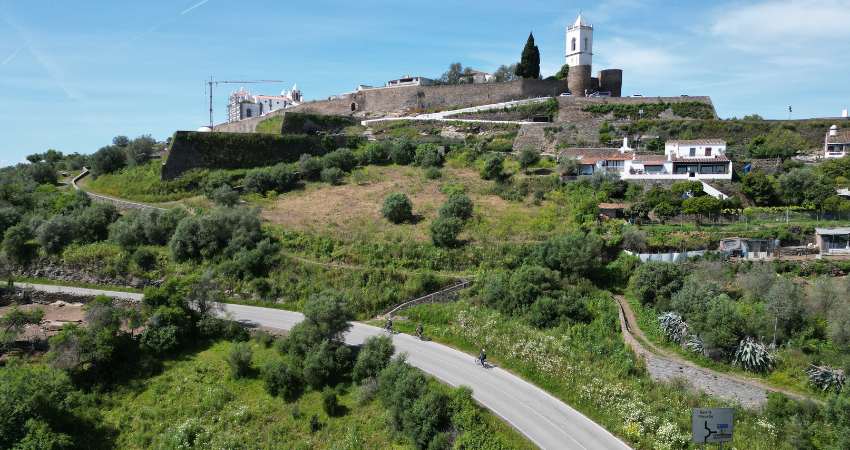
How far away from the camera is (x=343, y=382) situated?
1519 centimetres

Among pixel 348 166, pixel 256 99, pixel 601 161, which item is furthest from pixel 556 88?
pixel 256 99

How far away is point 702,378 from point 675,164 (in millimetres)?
17330

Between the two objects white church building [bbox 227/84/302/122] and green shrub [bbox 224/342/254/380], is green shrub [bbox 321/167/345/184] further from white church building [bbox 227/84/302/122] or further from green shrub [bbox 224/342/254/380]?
white church building [bbox 227/84/302/122]

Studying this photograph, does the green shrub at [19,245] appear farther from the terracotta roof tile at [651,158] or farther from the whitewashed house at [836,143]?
the whitewashed house at [836,143]

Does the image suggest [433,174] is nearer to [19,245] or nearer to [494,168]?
[494,168]

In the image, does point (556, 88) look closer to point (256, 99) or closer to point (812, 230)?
point (812, 230)

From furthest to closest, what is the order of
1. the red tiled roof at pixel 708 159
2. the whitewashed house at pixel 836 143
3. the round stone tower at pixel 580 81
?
the round stone tower at pixel 580 81, the whitewashed house at pixel 836 143, the red tiled roof at pixel 708 159

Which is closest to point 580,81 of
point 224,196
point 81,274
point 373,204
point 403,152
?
point 403,152

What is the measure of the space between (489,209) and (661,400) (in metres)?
14.9

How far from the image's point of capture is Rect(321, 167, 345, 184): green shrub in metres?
32.8

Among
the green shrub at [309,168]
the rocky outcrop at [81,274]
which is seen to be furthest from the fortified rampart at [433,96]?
the rocky outcrop at [81,274]

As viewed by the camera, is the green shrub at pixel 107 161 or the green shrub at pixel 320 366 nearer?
the green shrub at pixel 320 366

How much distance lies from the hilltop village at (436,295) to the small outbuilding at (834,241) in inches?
2.8

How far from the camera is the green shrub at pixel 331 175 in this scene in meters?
32.8
